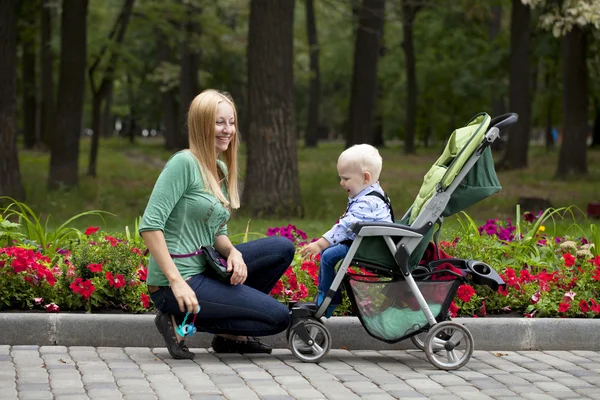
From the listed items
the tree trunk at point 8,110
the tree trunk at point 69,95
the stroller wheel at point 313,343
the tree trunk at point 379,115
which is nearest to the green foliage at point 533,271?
the stroller wheel at point 313,343

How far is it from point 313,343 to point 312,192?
41.5 ft

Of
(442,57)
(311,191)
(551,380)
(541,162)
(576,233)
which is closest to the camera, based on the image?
(551,380)

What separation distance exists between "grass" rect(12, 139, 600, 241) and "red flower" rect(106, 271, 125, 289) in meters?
4.99

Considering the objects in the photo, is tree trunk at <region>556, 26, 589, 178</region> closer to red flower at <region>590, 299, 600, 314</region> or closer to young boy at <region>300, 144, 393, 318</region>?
red flower at <region>590, 299, 600, 314</region>

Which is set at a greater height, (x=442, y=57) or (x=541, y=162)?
(x=442, y=57)

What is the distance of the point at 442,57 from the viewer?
43219 millimetres

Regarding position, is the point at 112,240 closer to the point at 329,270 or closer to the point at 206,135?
the point at 206,135

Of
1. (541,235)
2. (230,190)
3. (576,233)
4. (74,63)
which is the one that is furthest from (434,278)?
A: (74,63)

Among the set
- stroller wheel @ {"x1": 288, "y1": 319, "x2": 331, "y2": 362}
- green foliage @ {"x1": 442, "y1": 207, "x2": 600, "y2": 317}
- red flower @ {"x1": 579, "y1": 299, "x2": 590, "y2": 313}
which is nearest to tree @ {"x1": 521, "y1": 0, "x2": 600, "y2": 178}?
green foliage @ {"x1": 442, "y1": 207, "x2": 600, "y2": 317}

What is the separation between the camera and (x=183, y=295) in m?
5.84

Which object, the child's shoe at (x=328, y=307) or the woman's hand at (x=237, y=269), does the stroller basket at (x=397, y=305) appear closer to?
the child's shoe at (x=328, y=307)

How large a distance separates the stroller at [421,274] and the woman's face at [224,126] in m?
0.97

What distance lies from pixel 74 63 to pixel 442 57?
25.7m

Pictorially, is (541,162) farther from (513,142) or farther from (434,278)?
(434,278)
